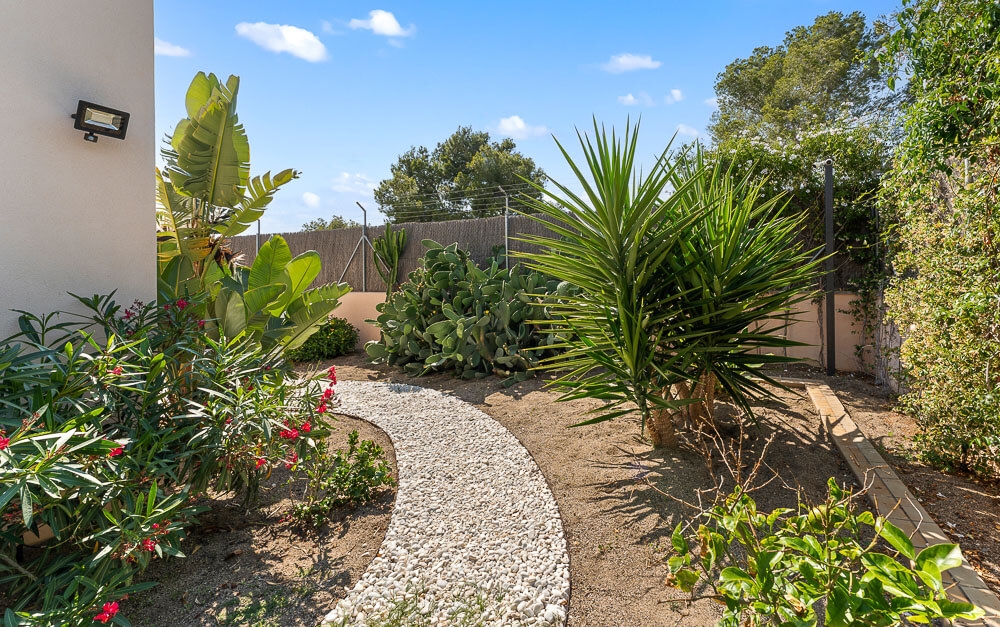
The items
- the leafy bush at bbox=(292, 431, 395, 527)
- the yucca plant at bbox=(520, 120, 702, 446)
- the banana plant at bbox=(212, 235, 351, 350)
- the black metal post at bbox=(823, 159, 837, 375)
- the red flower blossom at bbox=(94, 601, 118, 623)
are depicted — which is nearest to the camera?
the red flower blossom at bbox=(94, 601, 118, 623)

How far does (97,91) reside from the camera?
2840 mm

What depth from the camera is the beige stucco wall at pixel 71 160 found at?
252cm

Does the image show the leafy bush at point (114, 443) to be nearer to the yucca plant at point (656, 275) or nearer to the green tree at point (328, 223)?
the yucca plant at point (656, 275)

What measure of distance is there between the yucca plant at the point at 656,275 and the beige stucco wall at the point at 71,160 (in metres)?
2.42

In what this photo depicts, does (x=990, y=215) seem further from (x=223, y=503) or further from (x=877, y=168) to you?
(x=223, y=503)

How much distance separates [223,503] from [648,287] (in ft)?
9.65

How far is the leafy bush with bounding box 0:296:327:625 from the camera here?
1.73m

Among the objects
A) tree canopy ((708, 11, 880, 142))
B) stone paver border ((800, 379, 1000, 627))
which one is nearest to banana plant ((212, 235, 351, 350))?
stone paver border ((800, 379, 1000, 627))

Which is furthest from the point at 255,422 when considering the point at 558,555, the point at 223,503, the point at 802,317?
the point at 802,317

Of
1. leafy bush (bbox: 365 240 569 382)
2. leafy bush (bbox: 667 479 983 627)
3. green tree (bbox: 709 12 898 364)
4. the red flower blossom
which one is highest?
green tree (bbox: 709 12 898 364)

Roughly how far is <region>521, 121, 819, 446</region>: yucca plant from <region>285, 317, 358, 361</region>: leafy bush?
19.8 feet

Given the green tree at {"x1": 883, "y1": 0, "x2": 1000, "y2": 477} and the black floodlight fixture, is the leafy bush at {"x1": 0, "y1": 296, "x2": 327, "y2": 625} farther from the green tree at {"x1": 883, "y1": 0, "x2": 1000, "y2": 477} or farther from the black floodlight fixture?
the green tree at {"x1": 883, "y1": 0, "x2": 1000, "y2": 477}

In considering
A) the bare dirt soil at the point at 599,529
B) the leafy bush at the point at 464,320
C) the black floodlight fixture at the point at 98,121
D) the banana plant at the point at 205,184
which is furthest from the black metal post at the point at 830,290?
the black floodlight fixture at the point at 98,121

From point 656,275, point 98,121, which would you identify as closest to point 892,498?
point 656,275
